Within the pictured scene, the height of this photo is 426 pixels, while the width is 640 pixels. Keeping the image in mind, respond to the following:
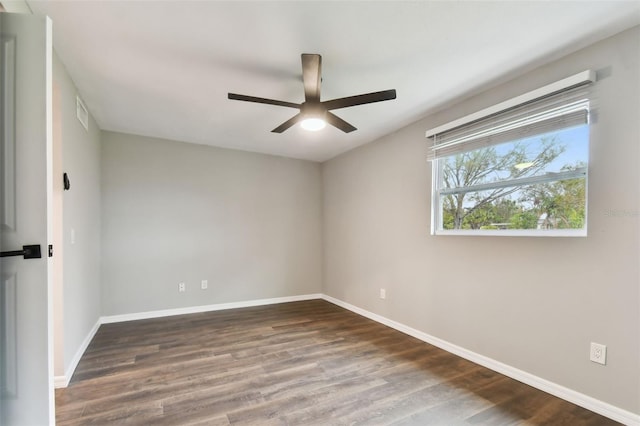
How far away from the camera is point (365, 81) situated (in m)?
2.45

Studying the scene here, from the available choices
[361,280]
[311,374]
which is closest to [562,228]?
[311,374]

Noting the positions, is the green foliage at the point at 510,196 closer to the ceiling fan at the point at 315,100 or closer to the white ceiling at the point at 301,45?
the white ceiling at the point at 301,45

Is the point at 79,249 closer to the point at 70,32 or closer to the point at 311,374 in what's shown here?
the point at 70,32

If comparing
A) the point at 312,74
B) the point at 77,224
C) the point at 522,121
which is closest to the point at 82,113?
the point at 77,224

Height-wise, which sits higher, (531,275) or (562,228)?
(562,228)

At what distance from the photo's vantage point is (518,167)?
2.42 meters

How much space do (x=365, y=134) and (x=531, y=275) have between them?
235 cm

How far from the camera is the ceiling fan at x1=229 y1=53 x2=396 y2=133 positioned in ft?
6.32

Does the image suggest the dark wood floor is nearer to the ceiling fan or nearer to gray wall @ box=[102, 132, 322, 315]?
gray wall @ box=[102, 132, 322, 315]

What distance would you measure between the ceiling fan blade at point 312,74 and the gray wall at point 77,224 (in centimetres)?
176

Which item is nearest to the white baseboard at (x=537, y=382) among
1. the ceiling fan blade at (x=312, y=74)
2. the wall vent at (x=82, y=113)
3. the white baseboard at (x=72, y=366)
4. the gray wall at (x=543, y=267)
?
the gray wall at (x=543, y=267)

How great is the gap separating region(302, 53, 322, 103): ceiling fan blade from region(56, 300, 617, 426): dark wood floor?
216 centimetres

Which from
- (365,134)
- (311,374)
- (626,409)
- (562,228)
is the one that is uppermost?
(365,134)

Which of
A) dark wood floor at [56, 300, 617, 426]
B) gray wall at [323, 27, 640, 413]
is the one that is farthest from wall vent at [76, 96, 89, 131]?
gray wall at [323, 27, 640, 413]
